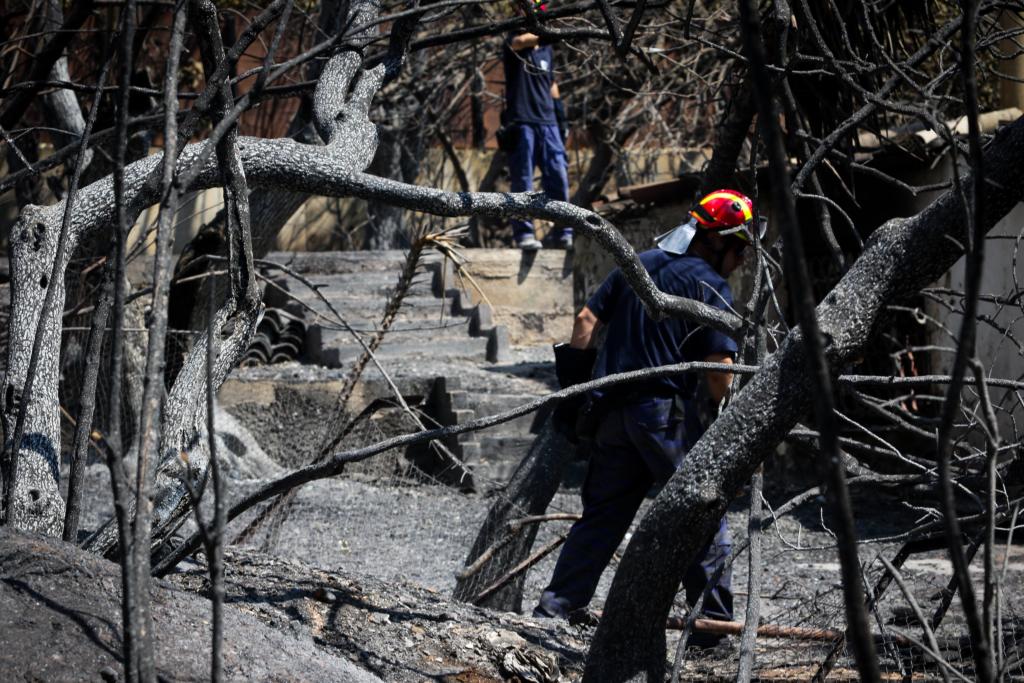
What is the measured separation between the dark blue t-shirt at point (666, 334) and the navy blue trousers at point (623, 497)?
0.50 feet

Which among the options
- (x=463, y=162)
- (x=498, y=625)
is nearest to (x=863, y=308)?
(x=498, y=625)

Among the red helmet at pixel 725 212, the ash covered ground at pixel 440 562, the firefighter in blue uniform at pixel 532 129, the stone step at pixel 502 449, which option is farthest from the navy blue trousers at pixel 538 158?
the red helmet at pixel 725 212

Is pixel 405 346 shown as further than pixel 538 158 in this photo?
No

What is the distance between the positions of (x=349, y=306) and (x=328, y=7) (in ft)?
15.5

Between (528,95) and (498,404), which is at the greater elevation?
(528,95)

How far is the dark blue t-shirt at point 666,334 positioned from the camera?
15.1ft

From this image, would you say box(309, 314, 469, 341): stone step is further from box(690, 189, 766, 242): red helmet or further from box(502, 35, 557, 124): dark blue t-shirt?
box(690, 189, 766, 242): red helmet

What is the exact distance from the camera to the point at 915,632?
483 centimetres

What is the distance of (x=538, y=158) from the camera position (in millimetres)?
10383

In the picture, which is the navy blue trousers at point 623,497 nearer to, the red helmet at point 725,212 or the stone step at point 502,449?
the red helmet at point 725,212

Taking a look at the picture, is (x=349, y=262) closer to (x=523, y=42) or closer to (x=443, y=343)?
(x=443, y=343)

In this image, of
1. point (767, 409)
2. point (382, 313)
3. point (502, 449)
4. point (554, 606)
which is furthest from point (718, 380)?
point (382, 313)

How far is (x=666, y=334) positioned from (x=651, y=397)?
0.28 metres

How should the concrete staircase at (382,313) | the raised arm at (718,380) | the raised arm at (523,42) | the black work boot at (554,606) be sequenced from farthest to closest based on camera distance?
the concrete staircase at (382,313) < the raised arm at (523,42) < the black work boot at (554,606) < the raised arm at (718,380)
